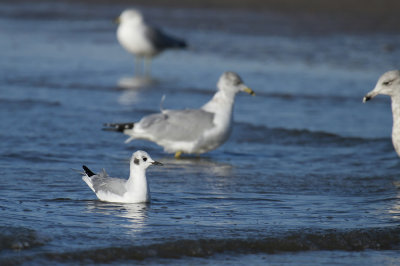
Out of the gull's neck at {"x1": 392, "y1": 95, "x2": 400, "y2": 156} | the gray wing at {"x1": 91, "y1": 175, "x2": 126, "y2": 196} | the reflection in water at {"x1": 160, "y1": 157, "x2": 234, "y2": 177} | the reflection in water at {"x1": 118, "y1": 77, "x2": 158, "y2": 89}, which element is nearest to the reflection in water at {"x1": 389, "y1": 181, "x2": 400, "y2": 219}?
the gull's neck at {"x1": 392, "y1": 95, "x2": 400, "y2": 156}

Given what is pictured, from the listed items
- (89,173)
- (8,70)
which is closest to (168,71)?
(8,70)

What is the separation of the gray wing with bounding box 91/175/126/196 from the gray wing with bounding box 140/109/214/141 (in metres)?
2.14

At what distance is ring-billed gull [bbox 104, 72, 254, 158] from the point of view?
877cm

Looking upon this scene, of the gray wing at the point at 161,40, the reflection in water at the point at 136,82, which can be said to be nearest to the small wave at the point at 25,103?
the reflection in water at the point at 136,82

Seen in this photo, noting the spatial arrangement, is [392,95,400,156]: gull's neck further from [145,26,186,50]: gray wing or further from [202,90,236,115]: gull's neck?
[145,26,186,50]: gray wing

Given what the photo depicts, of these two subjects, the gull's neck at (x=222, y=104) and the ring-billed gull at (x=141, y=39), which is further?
the ring-billed gull at (x=141, y=39)

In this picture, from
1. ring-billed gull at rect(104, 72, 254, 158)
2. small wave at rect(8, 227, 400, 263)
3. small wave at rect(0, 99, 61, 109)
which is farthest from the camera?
small wave at rect(0, 99, 61, 109)

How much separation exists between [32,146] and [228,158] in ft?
7.15

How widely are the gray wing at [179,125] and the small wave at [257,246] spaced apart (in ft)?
10.2

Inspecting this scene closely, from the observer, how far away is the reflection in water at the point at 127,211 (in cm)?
594

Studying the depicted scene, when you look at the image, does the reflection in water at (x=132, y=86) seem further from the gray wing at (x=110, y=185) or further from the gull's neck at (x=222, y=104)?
the gray wing at (x=110, y=185)

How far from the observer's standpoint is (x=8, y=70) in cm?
1475

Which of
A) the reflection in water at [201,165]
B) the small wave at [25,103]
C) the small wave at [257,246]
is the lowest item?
the small wave at [257,246]

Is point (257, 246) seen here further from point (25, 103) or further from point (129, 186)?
point (25, 103)
